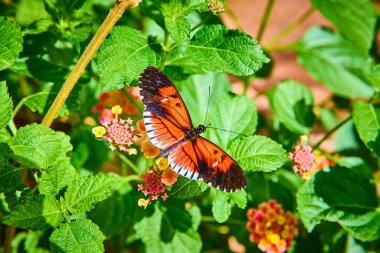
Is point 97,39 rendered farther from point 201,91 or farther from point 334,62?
point 334,62

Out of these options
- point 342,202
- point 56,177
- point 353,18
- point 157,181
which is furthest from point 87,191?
point 353,18

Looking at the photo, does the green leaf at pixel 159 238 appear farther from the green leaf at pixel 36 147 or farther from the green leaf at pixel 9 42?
the green leaf at pixel 9 42

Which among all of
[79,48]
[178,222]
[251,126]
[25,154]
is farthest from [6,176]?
[251,126]

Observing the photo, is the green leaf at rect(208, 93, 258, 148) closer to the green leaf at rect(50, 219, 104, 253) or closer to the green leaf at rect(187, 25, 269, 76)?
the green leaf at rect(187, 25, 269, 76)

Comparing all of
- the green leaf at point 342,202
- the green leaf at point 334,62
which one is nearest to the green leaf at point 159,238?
the green leaf at point 342,202

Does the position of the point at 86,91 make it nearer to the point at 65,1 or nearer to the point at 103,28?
the point at 65,1

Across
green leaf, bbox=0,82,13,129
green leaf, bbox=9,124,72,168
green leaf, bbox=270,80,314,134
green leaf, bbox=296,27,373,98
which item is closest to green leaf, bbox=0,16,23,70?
green leaf, bbox=0,82,13,129
